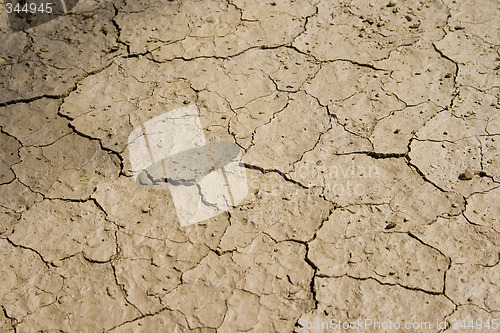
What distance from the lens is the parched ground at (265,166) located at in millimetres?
2451

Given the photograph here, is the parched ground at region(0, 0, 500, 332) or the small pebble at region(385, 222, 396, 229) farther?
the small pebble at region(385, 222, 396, 229)

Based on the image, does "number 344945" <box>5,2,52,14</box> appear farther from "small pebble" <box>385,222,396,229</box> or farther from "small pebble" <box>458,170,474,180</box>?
"small pebble" <box>458,170,474,180</box>

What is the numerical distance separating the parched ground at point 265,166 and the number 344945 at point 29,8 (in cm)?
10

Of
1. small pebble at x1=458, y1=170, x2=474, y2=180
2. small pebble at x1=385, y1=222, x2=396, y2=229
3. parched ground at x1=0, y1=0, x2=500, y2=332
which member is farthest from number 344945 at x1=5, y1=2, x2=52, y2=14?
small pebble at x1=458, y1=170, x2=474, y2=180

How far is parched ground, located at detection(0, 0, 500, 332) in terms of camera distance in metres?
2.45

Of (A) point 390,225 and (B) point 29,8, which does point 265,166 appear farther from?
(B) point 29,8

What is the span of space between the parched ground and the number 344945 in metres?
0.10

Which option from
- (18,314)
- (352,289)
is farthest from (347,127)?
(18,314)

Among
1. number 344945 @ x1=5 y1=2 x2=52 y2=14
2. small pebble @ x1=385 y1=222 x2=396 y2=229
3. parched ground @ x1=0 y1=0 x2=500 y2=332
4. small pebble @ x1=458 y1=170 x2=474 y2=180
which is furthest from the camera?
number 344945 @ x1=5 y1=2 x2=52 y2=14

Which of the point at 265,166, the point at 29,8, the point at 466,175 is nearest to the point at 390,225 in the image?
the point at 466,175

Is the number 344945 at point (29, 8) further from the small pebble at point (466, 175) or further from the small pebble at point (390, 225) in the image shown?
the small pebble at point (466, 175)

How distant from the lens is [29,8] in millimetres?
4152

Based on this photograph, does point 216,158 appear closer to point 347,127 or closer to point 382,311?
point 347,127

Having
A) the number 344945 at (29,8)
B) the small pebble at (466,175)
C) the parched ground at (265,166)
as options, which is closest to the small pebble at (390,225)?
the parched ground at (265,166)
